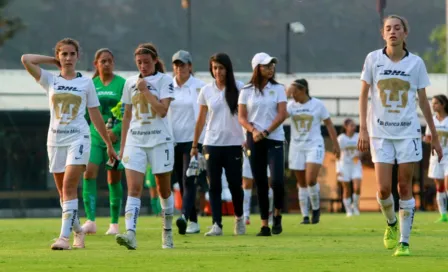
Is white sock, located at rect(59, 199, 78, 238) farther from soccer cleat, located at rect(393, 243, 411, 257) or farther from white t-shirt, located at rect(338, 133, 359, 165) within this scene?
white t-shirt, located at rect(338, 133, 359, 165)

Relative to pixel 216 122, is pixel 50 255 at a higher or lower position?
lower

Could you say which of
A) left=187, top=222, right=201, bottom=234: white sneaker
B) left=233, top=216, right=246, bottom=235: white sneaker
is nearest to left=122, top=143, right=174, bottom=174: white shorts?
left=233, top=216, right=246, bottom=235: white sneaker

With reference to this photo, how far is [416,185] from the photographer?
3922 centimetres

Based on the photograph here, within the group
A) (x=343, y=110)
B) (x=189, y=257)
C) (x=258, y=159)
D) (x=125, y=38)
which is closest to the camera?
(x=189, y=257)

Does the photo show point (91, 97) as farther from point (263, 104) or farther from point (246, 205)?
point (246, 205)

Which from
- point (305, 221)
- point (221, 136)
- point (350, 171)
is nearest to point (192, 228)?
point (221, 136)

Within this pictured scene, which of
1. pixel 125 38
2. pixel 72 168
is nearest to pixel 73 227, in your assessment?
pixel 72 168

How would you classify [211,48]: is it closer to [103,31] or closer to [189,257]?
[103,31]

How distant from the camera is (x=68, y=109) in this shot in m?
12.7

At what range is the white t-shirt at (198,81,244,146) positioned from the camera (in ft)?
51.9

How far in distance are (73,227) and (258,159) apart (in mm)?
3291

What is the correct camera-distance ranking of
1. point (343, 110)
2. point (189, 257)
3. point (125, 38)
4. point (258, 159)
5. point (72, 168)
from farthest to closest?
point (125, 38)
point (343, 110)
point (258, 159)
point (72, 168)
point (189, 257)

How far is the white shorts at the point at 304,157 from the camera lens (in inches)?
832

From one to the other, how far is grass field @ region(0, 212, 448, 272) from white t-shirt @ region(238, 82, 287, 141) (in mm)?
1340
